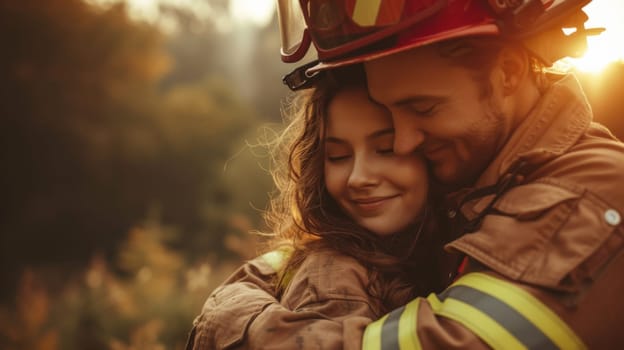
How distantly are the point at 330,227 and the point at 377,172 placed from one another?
34 cm

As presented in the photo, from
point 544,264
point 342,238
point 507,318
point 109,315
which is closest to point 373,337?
point 507,318

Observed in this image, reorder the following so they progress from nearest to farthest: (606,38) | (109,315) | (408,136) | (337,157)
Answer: (408,136) < (337,157) < (606,38) < (109,315)

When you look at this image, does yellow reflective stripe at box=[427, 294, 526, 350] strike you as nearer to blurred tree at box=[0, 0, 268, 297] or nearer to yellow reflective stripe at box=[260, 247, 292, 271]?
yellow reflective stripe at box=[260, 247, 292, 271]

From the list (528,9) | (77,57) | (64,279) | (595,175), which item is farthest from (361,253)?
(77,57)

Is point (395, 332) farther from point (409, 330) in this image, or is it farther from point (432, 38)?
point (432, 38)

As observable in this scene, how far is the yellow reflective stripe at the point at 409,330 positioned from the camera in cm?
183

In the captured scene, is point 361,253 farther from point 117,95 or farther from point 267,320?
point 117,95

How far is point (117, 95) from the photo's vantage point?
19844mm

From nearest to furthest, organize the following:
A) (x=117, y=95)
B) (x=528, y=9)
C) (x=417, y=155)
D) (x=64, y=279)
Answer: (x=528, y=9)
(x=417, y=155)
(x=64, y=279)
(x=117, y=95)

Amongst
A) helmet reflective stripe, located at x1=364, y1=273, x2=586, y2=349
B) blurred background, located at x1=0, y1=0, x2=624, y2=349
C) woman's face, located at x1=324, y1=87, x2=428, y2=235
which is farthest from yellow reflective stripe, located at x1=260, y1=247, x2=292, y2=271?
blurred background, located at x1=0, y1=0, x2=624, y2=349

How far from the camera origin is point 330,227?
2.61m

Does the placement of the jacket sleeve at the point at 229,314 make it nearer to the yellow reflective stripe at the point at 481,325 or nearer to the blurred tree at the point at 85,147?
the yellow reflective stripe at the point at 481,325

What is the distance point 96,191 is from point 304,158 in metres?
17.6

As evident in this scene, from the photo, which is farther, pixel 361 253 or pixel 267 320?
pixel 361 253
